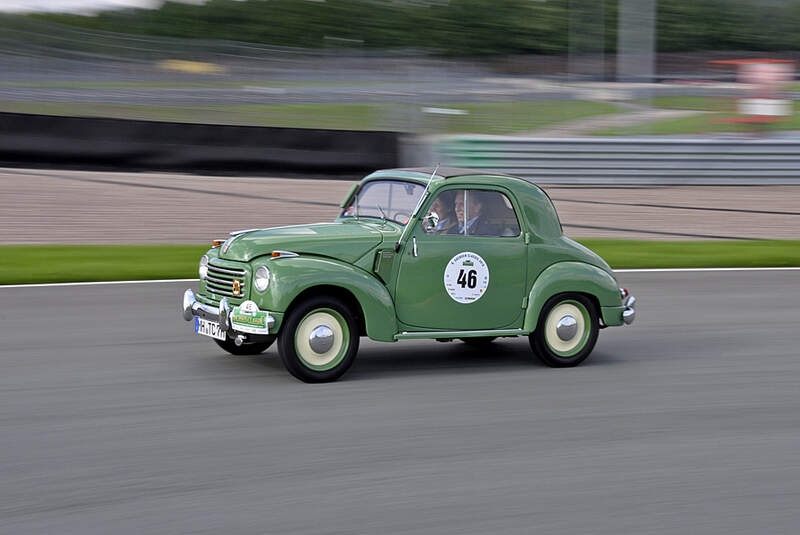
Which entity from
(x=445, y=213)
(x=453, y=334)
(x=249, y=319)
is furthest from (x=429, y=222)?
(x=249, y=319)

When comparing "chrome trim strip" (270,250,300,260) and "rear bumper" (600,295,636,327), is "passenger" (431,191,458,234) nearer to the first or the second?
"chrome trim strip" (270,250,300,260)

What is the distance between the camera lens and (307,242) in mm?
7312

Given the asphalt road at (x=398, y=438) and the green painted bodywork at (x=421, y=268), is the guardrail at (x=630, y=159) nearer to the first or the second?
the asphalt road at (x=398, y=438)

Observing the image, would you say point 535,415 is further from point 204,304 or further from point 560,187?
point 560,187

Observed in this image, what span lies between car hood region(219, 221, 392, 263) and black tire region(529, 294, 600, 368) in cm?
146

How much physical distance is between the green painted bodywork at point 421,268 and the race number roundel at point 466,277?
39mm

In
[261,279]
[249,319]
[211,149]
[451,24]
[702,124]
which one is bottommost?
[249,319]

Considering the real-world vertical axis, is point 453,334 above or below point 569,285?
below

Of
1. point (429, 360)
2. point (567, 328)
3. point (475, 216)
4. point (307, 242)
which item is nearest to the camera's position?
point (307, 242)

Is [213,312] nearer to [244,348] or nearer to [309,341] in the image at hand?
[309,341]

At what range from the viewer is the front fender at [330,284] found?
277 inches

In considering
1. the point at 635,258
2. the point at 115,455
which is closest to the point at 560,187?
the point at 635,258

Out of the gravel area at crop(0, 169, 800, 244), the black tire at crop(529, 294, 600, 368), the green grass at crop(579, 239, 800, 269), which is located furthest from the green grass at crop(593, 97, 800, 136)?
the black tire at crop(529, 294, 600, 368)

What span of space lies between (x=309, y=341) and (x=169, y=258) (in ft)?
22.9
